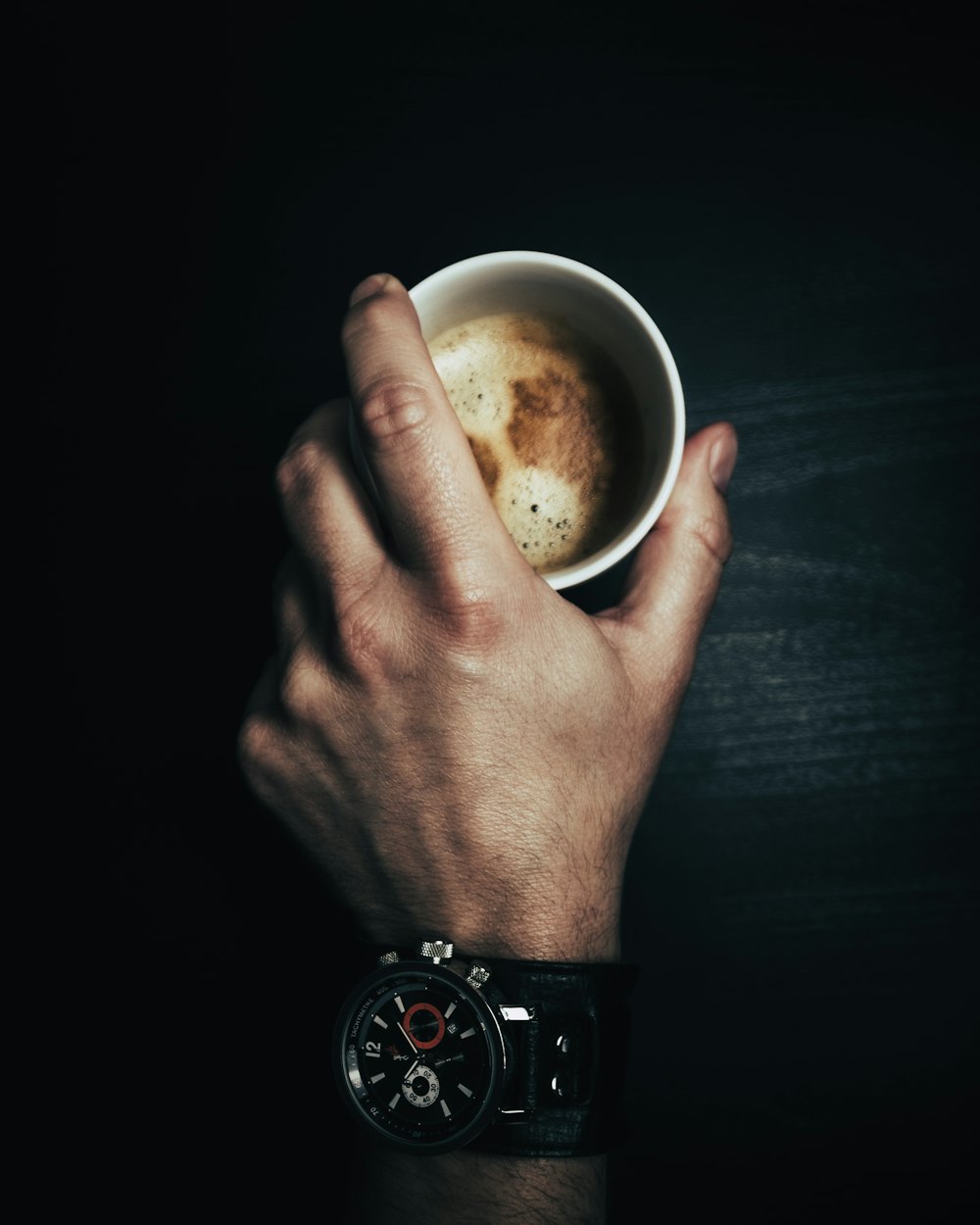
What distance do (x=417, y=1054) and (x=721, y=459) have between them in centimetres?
69

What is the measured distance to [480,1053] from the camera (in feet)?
2.74

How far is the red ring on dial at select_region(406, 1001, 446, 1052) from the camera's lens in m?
0.86

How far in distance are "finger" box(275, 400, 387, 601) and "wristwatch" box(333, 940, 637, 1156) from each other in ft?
1.24

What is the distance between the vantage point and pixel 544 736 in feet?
2.86

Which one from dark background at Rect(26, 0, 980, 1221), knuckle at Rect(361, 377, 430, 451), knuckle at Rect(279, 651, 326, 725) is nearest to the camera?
knuckle at Rect(361, 377, 430, 451)

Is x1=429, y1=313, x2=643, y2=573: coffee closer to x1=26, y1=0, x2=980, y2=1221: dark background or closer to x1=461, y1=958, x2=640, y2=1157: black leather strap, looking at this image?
x1=26, y1=0, x2=980, y2=1221: dark background

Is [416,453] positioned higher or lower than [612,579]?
higher

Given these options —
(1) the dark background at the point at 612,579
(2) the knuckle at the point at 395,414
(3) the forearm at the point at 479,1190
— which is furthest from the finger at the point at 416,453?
(3) the forearm at the point at 479,1190

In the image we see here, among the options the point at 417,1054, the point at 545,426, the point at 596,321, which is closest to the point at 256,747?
the point at 417,1054

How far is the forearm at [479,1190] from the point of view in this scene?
2.87 ft

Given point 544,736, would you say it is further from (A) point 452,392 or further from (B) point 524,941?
(A) point 452,392

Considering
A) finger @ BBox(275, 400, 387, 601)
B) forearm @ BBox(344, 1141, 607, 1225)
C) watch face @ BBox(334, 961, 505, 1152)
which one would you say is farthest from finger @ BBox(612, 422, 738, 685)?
forearm @ BBox(344, 1141, 607, 1225)

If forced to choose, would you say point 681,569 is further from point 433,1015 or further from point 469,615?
point 433,1015

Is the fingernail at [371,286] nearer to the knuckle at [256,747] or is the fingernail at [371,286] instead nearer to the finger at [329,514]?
the finger at [329,514]
